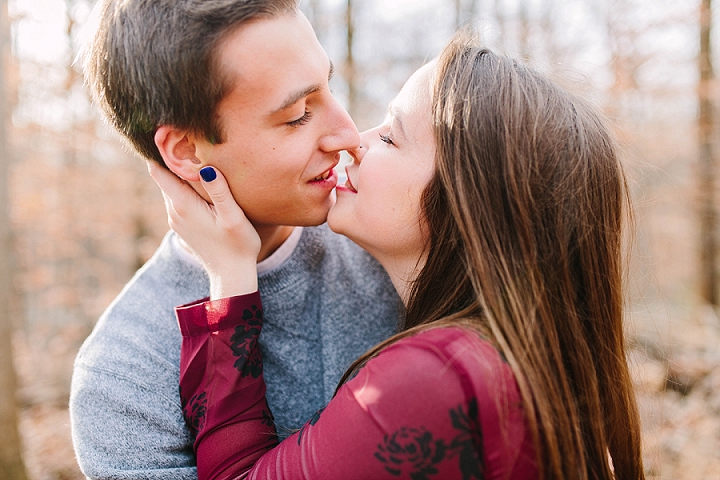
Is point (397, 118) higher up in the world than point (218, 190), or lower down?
higher up

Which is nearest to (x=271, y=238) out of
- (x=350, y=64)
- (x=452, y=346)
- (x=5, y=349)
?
(x=452, y=346)

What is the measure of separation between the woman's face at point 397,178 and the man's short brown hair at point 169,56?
21.5 inches

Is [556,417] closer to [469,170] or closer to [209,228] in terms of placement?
[469,170]

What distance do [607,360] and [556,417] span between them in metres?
0.38

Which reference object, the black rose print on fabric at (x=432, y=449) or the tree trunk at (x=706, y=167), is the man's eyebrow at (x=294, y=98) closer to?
the black rose print on fabric at (x=432, y=449)

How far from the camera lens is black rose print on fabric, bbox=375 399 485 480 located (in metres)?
1.19

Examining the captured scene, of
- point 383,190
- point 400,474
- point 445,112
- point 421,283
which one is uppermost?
point 445,112

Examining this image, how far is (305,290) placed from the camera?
2102mm

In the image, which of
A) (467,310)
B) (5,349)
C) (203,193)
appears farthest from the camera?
(5,349)

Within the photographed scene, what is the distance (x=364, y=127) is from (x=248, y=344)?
297 inches

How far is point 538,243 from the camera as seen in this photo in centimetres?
148

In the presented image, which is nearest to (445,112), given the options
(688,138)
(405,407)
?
(405,407)

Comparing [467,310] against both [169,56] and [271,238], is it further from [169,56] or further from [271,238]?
[169,56]

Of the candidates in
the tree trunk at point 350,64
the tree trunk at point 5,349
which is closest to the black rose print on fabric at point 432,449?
the tree trunk at point 5,349
